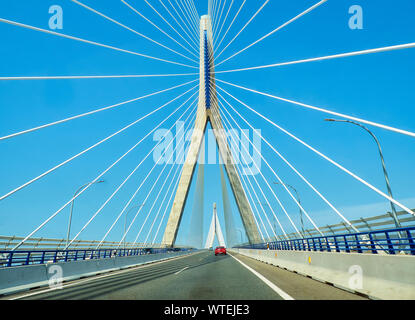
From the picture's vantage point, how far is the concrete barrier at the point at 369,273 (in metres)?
5.76

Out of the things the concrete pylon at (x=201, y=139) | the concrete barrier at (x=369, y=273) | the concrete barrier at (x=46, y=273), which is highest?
the concrete pylon at (x=201, y=139)

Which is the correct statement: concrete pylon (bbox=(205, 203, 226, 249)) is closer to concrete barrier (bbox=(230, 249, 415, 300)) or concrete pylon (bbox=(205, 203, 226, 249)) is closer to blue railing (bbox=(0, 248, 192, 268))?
blue railing (bbox=(0, 248, 192, 268))

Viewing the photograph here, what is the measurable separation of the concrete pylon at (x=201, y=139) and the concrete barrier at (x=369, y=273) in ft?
83.9

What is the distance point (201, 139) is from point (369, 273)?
31026 millimetres

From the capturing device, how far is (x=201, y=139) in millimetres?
37344

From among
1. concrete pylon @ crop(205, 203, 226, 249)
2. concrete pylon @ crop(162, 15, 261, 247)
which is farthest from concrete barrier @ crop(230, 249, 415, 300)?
concrete pylon @ crop(205, 203, 226, 249)

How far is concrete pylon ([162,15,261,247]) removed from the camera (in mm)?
33531

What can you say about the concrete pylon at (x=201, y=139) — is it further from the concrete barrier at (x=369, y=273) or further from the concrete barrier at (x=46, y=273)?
the concrete barrier at (x=369, y=273)

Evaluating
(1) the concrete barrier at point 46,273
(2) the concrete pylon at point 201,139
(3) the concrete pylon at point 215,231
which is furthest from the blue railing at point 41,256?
(3) the concrete pylon at point 215,231

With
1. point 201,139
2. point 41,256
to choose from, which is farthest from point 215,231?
point 41,256

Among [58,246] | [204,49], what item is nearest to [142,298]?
[58,246]
